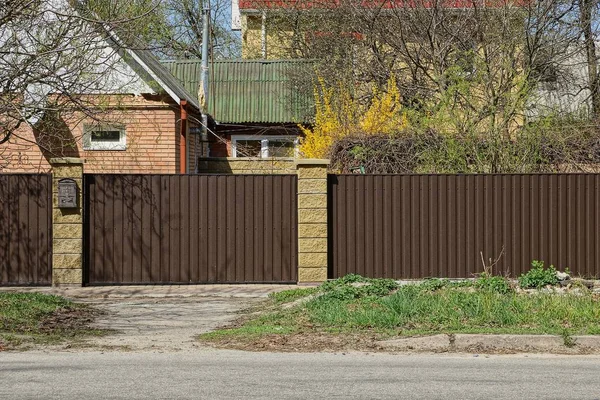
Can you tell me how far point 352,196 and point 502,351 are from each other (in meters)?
6.28

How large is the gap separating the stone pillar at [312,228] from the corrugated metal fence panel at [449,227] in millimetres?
261

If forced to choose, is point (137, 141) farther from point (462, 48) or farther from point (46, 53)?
point (46, 53)

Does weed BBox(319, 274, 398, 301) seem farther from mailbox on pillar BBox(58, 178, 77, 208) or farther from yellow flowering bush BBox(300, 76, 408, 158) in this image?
yellow flowering bush BBox(300, 76, 408, 158)

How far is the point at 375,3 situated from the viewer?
2608 cm

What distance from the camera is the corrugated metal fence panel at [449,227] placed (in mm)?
15578

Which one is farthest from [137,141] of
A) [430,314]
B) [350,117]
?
[430,314]

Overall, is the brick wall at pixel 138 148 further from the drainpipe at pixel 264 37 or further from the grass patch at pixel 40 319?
the drainpipe at pixel 264 37

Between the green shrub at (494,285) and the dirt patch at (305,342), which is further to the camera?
the green shrub at (494,285)

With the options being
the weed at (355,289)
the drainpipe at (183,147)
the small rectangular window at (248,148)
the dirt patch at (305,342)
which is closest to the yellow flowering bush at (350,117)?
the drainpipe at (183,147)

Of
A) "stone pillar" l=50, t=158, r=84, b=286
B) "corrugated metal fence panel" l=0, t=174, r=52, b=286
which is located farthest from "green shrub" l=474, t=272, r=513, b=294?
"corrugated metal fence panel" l=0, t=174, r=52, b=286

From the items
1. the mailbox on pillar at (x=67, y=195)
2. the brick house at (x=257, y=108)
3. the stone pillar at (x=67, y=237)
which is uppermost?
the brick house at (x=257, y=108)

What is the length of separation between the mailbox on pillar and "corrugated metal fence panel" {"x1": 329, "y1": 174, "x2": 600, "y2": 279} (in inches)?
173

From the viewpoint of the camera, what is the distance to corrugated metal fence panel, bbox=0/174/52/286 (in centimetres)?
1541

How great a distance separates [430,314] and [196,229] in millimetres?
5808
